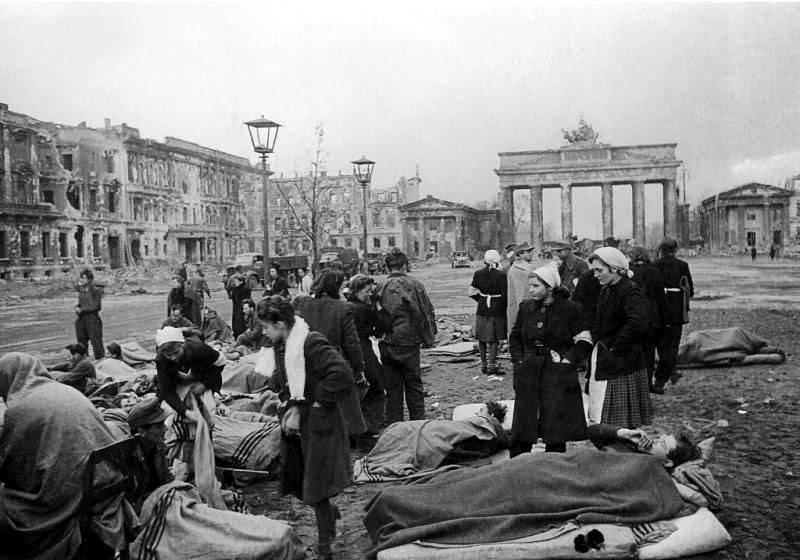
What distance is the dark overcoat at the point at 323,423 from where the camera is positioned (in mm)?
4332

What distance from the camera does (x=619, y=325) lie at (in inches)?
222

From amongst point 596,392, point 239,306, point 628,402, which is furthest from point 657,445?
point 239,306

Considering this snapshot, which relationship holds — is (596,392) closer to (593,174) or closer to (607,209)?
(607,209)

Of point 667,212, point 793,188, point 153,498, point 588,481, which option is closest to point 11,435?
point 153,498

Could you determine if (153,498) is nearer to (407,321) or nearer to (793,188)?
Answer: (407,321)

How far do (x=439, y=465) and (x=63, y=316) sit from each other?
18101 millimetres

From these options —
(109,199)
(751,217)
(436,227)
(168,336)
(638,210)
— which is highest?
(109,199)

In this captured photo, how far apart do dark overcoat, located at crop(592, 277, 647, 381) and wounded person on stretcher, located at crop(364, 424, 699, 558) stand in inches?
48.9

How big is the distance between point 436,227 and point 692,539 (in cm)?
7367

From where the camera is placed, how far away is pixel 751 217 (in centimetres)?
5812

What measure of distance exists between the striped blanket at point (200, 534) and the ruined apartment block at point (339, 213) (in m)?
58.2

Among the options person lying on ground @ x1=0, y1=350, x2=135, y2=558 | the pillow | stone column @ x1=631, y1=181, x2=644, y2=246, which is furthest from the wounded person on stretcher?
stone column @ x1=631, y1=181, x2=644, y2=246

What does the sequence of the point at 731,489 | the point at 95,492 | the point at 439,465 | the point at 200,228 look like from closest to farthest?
the point at 95,492, the point at 731,489, the point at 439,465, the point at 200,228

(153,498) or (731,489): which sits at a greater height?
(153,498)
